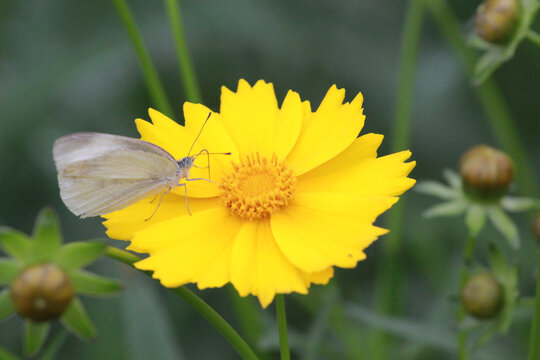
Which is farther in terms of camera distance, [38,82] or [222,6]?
[222,6]

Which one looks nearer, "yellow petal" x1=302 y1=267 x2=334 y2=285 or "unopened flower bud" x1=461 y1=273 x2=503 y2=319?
"yellow petal" x1=302 y1=267 x2=334 y2=285

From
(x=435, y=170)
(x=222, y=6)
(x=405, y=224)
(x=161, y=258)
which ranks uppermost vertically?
(x=222, y=6)

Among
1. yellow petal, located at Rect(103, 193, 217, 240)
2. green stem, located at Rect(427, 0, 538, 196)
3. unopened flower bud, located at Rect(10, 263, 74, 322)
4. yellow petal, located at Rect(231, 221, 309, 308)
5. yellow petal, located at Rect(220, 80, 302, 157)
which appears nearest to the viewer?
unopened flower bud, located at Rect(10, 263, 74, 322)

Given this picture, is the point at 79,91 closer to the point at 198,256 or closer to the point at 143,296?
the point at 143,296

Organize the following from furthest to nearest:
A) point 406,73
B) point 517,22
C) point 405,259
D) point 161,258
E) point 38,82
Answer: point 405,259 < point 38,82 < point 406,73 < point 517,22 < point 161,258

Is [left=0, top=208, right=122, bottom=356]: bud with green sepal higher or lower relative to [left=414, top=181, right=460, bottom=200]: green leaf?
lower

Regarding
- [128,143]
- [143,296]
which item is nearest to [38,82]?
[143,296]

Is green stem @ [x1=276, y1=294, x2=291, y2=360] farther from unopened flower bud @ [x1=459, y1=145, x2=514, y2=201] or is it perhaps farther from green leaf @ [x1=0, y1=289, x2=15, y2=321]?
unopened flower bud @ [x1=459, y1=145, x2=514, y2=201]

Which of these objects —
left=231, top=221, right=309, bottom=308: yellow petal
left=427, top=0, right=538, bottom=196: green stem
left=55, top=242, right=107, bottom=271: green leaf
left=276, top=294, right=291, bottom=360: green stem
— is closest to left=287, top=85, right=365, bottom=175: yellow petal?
left=231, top=221, right=309, bottom=308: yellow petal
